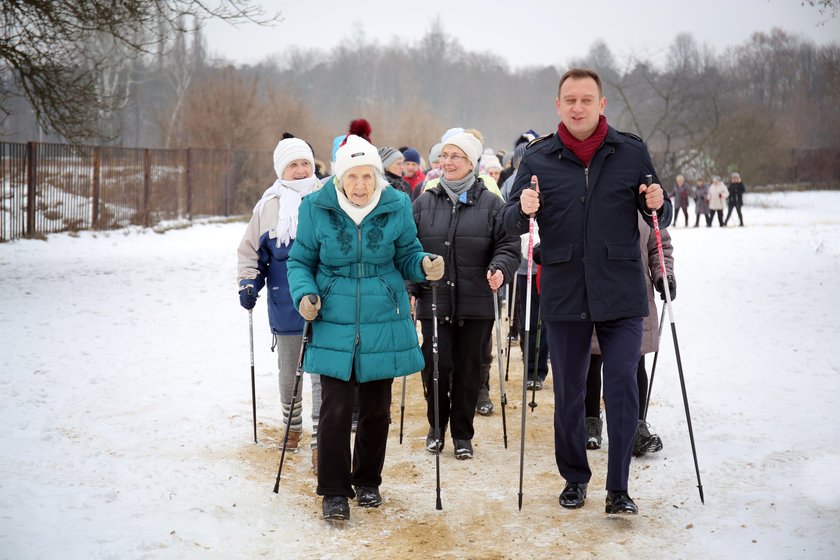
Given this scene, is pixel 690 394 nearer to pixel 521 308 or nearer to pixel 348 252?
pixel 521 308

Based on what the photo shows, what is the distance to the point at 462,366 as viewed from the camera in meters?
5.98

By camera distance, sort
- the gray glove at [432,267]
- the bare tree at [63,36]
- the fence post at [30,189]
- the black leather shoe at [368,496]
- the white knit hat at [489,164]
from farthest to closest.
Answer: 1. the fence post at [30,189]
2. the bare tree at [63,36]
3. the white knit hat at [489,164]
4. the black leather shoe at [368,496]
5. the gray glove at [432,267]

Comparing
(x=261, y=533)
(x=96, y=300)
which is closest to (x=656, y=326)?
(x=261, y=533)

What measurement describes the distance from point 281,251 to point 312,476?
1485 millimetres

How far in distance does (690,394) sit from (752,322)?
12.9 feet

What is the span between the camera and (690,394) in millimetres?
7406

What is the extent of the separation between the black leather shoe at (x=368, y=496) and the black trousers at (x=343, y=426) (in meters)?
0.10

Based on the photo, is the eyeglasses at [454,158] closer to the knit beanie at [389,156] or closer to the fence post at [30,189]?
the knit beanie at [389,156]

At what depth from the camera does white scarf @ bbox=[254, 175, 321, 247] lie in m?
5.76

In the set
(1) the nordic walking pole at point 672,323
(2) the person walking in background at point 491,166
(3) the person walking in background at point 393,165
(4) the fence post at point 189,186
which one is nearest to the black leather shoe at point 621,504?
(1) the nordic walking pole at point 672,323

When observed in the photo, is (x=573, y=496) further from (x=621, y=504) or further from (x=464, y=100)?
(x=464, y=100)

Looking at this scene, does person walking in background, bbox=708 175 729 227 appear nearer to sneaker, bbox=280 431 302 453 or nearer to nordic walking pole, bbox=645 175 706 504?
nordic walking pole, bbox=645 175 706 504

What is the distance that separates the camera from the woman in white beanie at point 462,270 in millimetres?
5941

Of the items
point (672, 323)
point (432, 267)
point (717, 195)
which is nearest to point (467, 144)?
point (432, 267)
